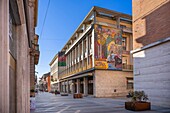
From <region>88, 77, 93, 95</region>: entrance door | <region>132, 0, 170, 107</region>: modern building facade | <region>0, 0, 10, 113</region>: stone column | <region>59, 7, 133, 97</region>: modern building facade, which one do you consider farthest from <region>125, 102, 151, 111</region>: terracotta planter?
<region>88, 77, 93, 95</region>: entrance door

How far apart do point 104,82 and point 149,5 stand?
16315 millimetres

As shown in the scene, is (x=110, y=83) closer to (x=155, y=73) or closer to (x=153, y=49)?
(x=155, y=73)

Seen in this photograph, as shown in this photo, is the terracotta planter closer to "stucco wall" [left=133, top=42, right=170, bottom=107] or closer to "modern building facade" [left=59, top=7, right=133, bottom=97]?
"stucco wall" [left=133, top=42, right=170, bottom=107]

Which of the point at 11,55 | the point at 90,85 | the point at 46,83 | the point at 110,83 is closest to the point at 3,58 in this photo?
the point at 11,55

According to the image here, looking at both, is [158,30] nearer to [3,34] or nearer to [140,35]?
[140,35]

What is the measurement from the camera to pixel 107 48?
31.9 m

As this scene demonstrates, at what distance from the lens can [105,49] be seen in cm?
3161

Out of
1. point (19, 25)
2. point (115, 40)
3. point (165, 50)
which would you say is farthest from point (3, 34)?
point (115, 40)

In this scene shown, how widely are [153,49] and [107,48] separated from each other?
15.8 metres

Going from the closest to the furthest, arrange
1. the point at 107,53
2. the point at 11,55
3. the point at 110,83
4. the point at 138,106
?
the point at 11,55, the point at 138,106, the point at 110,83, the point at 107,53

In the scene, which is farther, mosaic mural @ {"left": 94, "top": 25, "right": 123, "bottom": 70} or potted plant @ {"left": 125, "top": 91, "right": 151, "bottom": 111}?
mosaic mural @ {"left": 94, "top": 25, "right": 123, "bottom": 70}

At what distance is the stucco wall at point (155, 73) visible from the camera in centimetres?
1449

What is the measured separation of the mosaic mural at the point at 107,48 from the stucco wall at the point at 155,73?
41.3 feet

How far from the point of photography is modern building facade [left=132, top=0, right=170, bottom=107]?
579 inches
